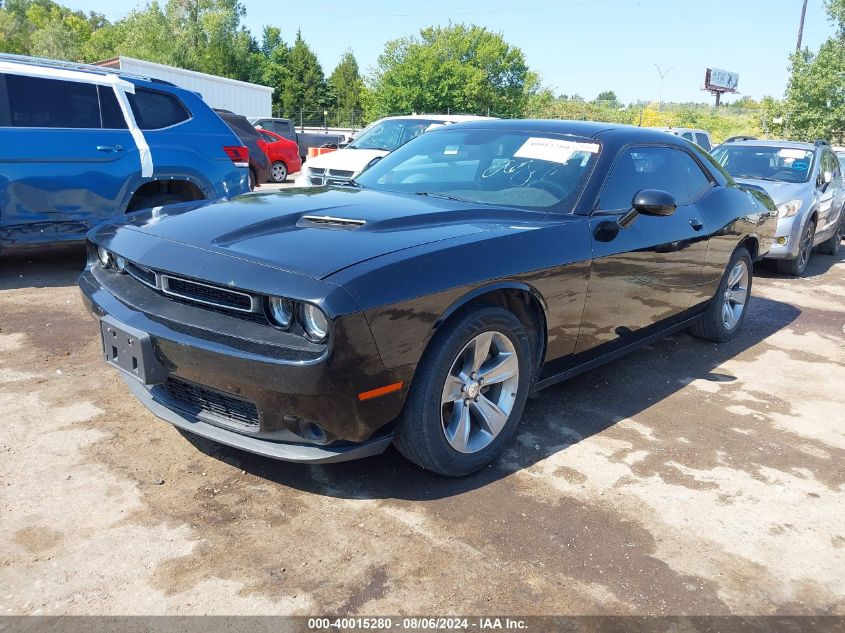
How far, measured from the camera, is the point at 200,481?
9.45ft

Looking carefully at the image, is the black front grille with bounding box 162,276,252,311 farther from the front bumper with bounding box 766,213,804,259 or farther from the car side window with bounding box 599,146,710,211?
the front bumper with bounding box 766,213,804,259

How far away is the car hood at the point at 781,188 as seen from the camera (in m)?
8.09

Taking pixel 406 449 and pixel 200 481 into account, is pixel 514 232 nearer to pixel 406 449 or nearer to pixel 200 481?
pixel 406 449

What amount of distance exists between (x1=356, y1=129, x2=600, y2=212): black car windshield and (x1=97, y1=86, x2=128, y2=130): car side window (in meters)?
3.01

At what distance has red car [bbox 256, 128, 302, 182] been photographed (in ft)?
55.6

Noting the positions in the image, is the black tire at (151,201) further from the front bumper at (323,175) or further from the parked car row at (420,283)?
the front bumper at (323,175)

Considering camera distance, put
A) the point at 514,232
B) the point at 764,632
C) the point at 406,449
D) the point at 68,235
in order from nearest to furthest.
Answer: the point at 764,632 < the point at 406,449 < the point at 514,232 < the point at 68,235

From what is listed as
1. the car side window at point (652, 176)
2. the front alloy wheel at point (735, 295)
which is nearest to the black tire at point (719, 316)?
the front alloy wheel at point (735, 295)

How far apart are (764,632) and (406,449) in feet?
4.52

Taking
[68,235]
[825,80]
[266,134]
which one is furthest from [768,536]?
[825,80]

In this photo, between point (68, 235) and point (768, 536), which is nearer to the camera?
point (768, 536)

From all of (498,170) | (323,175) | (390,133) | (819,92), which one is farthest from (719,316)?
(819,92)

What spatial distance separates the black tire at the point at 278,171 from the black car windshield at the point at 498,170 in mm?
13533

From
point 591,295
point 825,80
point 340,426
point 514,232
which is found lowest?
point 340,426
